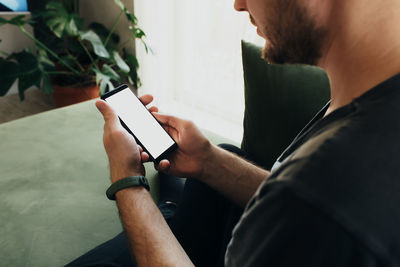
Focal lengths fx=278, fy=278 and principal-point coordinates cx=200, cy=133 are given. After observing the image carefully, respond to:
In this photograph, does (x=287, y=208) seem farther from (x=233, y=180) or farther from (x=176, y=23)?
(x=176, y=23)

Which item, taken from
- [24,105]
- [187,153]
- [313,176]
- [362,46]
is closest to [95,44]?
[24,105]

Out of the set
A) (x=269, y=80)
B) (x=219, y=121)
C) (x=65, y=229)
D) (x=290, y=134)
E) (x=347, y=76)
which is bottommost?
(x=219, y=121)

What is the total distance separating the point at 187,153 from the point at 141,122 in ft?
0.59

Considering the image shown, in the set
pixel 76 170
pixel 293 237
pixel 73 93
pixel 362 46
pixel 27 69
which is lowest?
pixel 73 93

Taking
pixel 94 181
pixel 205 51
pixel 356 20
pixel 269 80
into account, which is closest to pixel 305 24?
pixel 356 20

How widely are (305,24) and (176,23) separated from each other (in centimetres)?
187

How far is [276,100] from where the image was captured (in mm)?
820

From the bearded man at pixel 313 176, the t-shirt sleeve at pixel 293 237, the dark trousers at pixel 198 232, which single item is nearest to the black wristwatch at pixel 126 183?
the bearded man at pixel 313 176

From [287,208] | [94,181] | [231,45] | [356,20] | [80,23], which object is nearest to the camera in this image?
[287,208]

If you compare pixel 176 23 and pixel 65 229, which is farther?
pixel 176 23

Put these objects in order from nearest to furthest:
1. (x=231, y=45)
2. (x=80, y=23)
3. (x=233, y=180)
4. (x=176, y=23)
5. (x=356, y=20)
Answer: (x=356, y=20), (x=233, y=180), (x=80, y=23), (x=231, y=45), (x=176, y=23)

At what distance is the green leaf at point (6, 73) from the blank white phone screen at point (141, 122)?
45.3 inches

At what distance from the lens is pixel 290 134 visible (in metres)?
0.81

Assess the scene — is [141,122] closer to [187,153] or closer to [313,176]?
[187,153]
